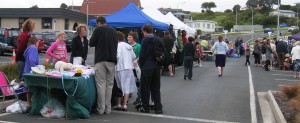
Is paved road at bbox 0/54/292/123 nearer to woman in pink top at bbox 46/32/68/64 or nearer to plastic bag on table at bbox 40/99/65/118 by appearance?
plastic bag on table at bbox 40/99/65/118

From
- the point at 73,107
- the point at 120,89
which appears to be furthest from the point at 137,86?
the point at 73,107

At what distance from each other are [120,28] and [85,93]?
1131cm

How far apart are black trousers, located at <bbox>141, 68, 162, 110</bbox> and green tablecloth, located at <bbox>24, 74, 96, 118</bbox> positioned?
3.47ft

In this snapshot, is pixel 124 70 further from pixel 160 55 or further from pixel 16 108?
pixel 16 108

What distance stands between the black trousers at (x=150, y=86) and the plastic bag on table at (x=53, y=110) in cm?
170

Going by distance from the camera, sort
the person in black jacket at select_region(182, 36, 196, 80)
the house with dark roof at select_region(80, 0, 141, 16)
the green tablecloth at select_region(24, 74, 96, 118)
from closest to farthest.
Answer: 1. the green tablecloth at select_region(24, 74, 96, 118)
2. the person in black jacket at select_region(182, 36, 196, 80)
3. the house with dark roof at select_region(80, 0, 141, 16)

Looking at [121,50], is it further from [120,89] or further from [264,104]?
[264,104]

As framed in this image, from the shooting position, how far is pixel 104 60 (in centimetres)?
898

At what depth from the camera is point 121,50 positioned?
31.5 feet

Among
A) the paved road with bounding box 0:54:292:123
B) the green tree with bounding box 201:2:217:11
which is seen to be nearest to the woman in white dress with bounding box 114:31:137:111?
the paved road with bounding box 0:54:292:123

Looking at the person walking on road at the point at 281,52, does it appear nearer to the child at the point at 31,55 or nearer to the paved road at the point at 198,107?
the paved road at the point at 198,107

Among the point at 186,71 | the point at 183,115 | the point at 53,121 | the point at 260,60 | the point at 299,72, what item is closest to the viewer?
the point at 53,121

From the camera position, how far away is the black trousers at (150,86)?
30.5 feet

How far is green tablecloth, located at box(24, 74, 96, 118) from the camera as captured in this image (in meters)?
8.37
